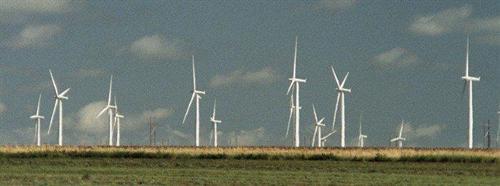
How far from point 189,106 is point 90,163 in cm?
5263

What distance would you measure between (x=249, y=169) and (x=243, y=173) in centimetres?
595

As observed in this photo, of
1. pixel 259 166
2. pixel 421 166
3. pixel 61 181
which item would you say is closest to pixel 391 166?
pixel 421 166

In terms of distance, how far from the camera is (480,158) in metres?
87.3

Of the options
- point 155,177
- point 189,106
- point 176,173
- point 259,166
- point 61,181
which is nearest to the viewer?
point 61,181

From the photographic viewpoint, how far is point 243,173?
209 feet

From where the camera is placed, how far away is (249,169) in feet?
228

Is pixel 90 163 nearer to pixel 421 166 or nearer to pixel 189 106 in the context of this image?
pixel 421 166

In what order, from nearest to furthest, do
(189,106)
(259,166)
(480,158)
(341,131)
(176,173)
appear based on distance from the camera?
(176,173) → (259,166) → (480,158) → (341,131) → (189,106)

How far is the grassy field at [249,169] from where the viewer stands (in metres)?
56.0

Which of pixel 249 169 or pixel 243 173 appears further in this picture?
pixel 249 169

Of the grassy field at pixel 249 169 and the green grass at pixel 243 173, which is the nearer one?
the green grass at pixel 243 173

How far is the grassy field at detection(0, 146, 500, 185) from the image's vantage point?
184 feet

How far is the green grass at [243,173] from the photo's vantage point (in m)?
55.1

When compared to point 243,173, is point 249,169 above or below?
above
